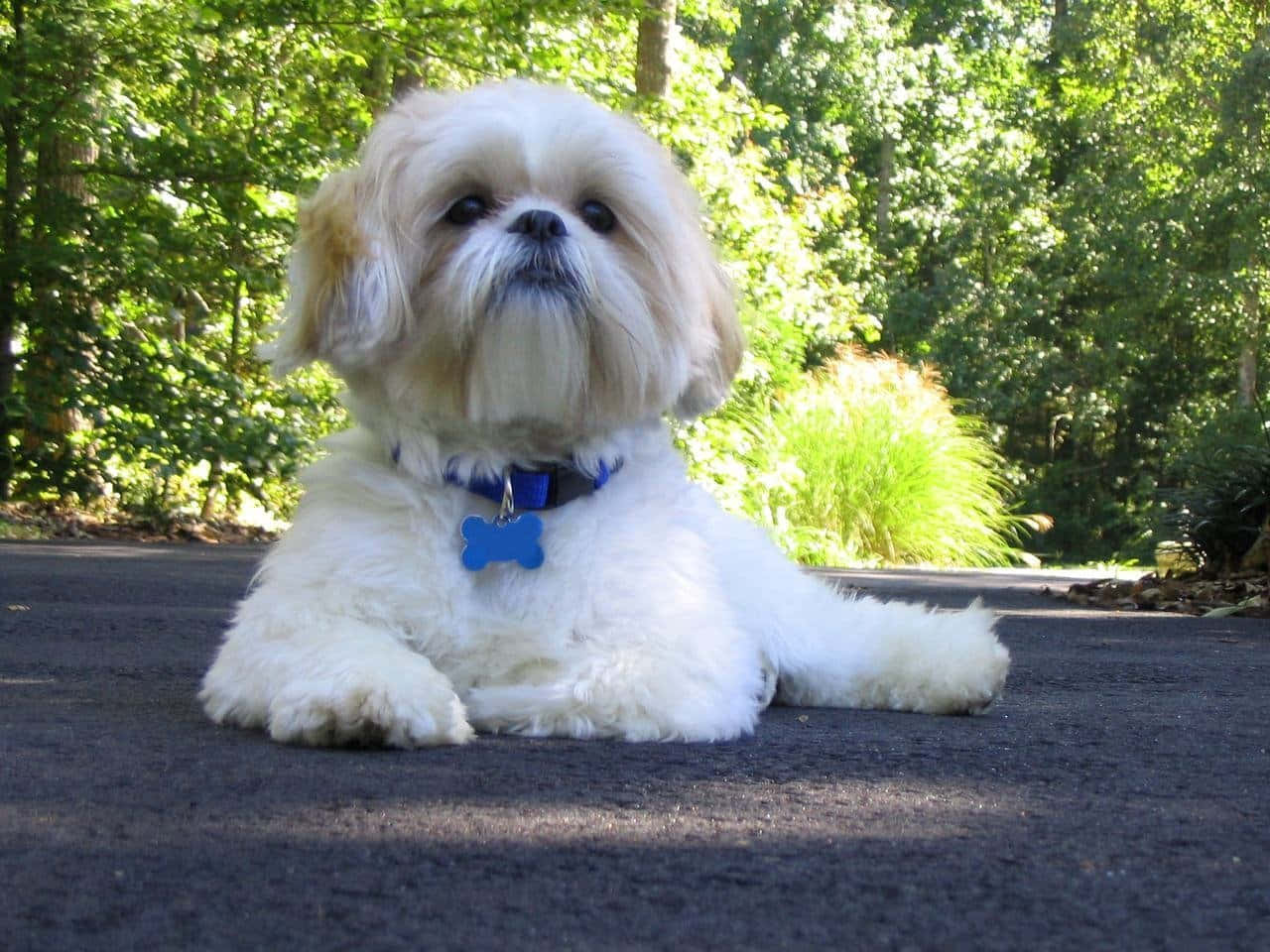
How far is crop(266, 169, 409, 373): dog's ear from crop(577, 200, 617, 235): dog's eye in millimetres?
399

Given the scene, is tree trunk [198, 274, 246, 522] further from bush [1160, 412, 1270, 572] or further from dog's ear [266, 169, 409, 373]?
dog's ear [266, 169, 409, 373]

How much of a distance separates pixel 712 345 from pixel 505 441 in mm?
562

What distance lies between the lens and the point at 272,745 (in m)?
2.49

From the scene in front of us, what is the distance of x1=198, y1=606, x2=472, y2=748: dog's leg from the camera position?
8.05 feet

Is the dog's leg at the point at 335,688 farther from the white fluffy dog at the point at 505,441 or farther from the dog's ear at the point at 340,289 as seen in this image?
the dog's ear at the point at 340,289

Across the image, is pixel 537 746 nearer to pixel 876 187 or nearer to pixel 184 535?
pixel 184 535

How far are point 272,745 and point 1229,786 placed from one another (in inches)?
58.5

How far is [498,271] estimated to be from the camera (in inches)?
111

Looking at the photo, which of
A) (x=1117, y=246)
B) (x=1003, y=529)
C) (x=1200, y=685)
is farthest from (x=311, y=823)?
(x=1117, y=246)

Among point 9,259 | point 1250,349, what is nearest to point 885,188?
point 1250,349

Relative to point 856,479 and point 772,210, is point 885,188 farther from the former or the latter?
point 856,479

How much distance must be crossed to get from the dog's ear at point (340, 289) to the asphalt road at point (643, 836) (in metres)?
0.74

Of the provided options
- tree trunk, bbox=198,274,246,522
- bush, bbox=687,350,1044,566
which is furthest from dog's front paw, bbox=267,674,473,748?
bush, bbox=687,350,1044,566

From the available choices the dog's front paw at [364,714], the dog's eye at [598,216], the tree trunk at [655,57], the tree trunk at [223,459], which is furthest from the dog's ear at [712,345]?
the tree trunk at [655,57]
